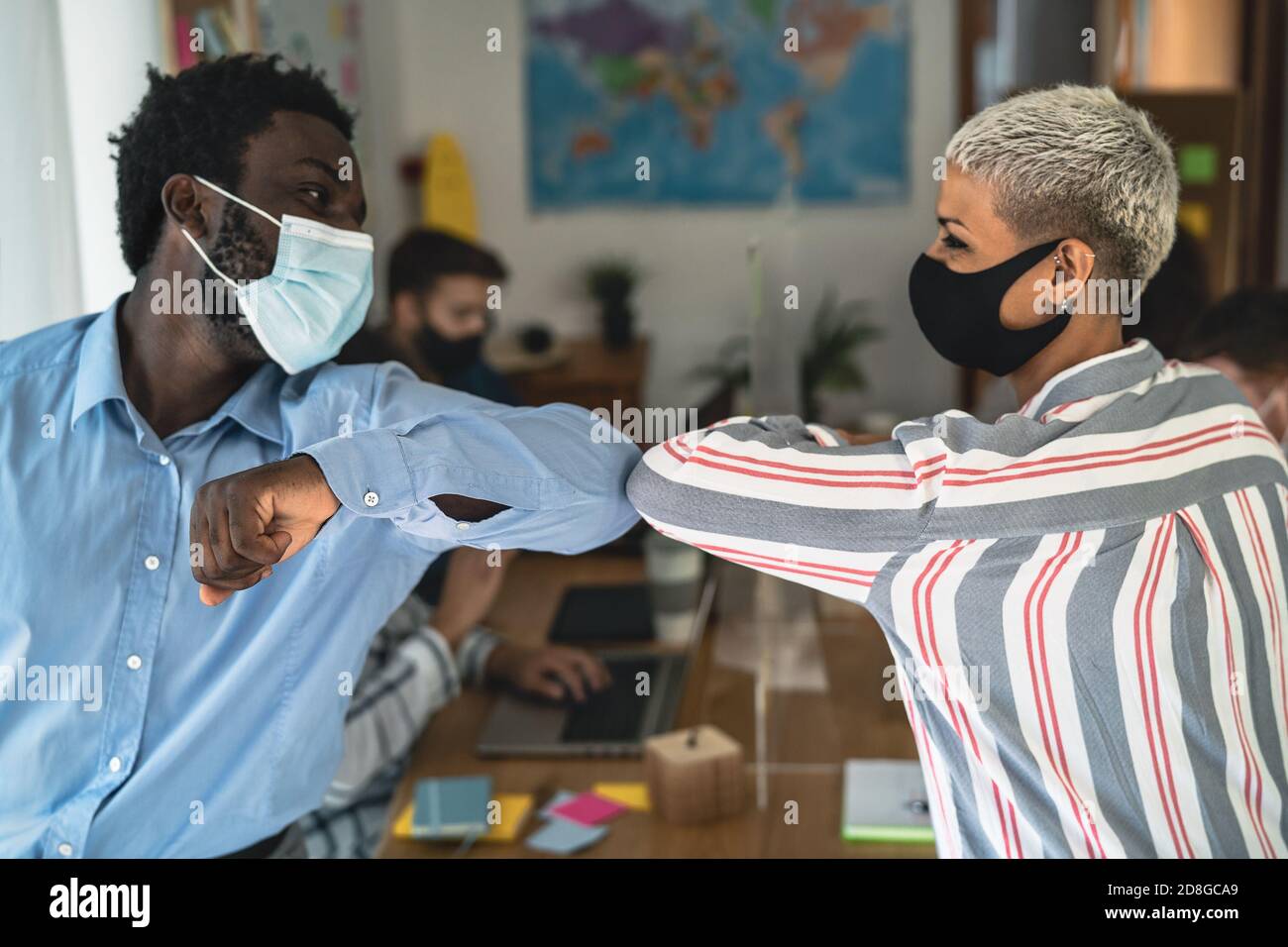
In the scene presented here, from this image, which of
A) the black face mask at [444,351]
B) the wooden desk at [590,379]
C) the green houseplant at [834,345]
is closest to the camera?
the black face mask at [444,351]

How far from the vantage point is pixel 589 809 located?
5.42 feet

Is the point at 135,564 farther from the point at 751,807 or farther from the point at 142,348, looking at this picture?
the point at 751,807

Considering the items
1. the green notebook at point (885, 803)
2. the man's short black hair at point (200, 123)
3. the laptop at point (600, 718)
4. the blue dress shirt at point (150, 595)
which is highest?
the man's short black hair at point (200, 123)

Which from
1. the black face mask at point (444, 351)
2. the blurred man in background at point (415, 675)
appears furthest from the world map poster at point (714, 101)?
the blurred man in background at point (415, 675)

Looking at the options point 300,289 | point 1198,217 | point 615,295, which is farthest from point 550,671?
point 615,295

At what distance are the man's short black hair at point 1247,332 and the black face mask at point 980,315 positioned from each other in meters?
1.08

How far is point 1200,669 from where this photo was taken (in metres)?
0.88

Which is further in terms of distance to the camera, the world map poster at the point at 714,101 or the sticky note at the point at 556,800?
the world map poster at the point at 714,101

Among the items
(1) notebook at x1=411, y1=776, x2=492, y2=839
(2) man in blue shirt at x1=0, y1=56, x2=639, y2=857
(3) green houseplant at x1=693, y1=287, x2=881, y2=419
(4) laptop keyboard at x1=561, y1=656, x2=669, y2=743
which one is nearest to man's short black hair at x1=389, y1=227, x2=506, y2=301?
(3) green houseplant at x1=693, y1=287, x2=881, y2=419

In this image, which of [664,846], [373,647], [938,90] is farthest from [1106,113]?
[938,90]

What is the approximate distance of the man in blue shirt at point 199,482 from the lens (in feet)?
3.21

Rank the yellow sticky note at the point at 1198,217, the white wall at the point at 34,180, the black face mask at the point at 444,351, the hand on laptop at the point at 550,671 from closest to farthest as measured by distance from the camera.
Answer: the white wall at the point at 34,180 < the hand on laptop at the point at 550,671 < the black face mask at the point at 444,351 < the yellow sticky note at the point at 1198,217

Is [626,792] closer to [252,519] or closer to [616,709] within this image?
[616,709]

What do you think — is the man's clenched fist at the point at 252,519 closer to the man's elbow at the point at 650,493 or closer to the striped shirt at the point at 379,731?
the man's elbow at the point at 650,493
